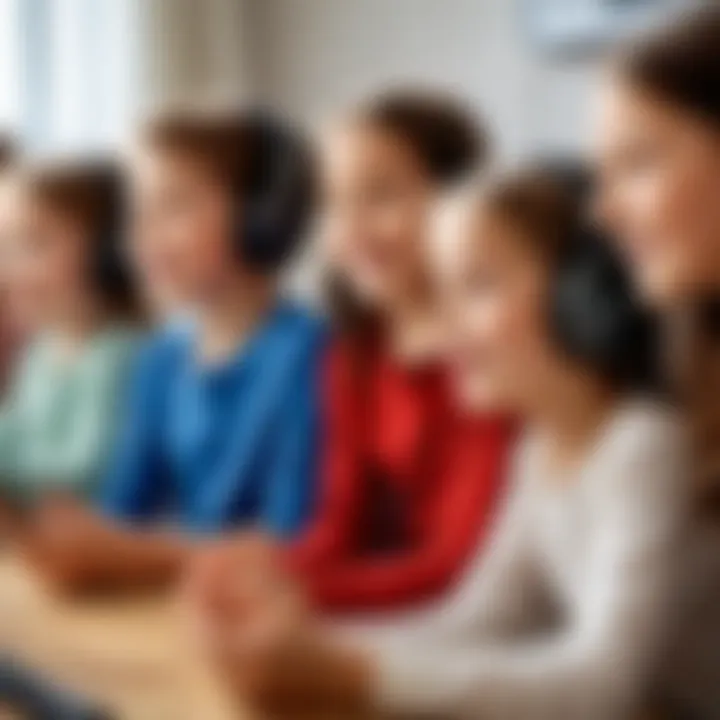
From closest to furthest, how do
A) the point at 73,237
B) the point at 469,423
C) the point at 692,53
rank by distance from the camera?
the point at 692,53 → the point at 469,423 → the point at 73,237

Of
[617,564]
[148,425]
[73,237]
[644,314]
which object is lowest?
[617,564]

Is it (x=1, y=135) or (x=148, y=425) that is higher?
(x=1, y=135)

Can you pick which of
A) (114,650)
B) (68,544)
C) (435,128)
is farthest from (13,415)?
(435,128)

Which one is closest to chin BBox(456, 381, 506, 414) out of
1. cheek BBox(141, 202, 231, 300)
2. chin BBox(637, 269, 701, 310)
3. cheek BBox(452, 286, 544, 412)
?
cheek BBox(452, 286, 544, 412)

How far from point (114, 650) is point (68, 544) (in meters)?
0.11

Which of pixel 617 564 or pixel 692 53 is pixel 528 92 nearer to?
pixel 692 53

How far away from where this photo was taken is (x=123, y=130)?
40.6 inches

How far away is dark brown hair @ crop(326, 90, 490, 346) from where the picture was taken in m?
0.84

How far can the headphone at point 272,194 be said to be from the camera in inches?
36.4

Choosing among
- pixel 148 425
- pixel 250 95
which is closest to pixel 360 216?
pixel 250 95

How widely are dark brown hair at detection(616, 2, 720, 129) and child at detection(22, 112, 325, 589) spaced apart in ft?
0.83

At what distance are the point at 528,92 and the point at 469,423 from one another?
0.19 m

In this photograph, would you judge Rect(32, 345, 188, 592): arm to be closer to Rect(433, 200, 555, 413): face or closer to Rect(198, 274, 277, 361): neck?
Rect(198, 274, 277, 361): neck

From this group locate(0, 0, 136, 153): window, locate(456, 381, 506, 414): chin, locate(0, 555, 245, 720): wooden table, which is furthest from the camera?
locate(0, 0, 136, 153): window
